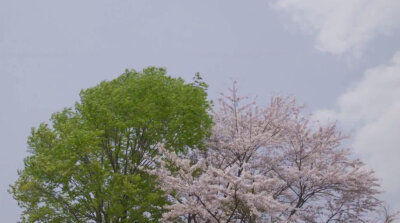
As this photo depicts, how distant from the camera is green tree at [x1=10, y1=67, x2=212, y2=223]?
20.4 metres

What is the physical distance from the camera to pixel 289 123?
1008 inches

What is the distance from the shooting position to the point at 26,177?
75.4 feet

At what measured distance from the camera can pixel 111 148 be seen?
74.4ft

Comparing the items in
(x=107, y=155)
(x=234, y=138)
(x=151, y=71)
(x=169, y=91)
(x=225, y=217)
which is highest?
(x=151, y=71)

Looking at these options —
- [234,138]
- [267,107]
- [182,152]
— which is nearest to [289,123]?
[267,107]

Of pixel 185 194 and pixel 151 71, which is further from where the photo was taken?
pixel 151 71

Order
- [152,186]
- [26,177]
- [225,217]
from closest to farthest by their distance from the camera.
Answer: [225,217], [152,186], [26,177]

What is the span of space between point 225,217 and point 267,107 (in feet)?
29.5

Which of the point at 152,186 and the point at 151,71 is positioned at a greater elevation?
the point at 151,71

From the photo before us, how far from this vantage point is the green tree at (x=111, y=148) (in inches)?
802

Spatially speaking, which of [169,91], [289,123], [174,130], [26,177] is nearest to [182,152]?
[174,130]

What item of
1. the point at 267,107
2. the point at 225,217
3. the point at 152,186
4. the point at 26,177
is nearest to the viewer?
the point at 225,217

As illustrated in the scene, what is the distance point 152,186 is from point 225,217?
3.95 meters

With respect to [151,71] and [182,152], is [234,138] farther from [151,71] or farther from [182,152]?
[151,71]
